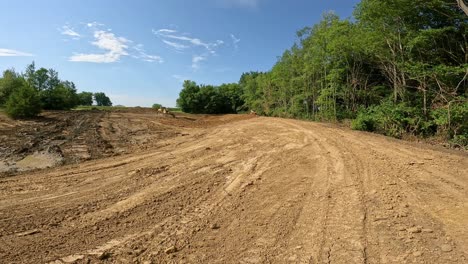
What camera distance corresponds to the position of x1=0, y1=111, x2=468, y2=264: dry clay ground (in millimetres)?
3174

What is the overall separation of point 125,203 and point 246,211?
1.88 meters

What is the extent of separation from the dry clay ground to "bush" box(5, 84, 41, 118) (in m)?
17.3

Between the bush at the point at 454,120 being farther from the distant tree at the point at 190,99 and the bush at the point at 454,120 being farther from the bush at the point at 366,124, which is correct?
the distant tree at the point at 190,99

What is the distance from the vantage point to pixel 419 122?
13.4 m

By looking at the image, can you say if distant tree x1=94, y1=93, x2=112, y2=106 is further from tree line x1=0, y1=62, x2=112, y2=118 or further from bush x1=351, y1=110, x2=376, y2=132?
bush x1=351, y1=110, x2=376, y2=132

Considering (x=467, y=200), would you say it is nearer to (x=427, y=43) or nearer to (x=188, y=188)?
(x=188, y=188)

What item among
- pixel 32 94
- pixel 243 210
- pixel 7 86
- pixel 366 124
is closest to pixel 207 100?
pixel 7 86

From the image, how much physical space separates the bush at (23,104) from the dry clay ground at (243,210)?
1730cm

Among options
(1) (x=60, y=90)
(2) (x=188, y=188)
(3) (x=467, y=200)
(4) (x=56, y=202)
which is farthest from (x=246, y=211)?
(1) (x=60, y=90)

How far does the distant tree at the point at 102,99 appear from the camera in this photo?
5276 inches

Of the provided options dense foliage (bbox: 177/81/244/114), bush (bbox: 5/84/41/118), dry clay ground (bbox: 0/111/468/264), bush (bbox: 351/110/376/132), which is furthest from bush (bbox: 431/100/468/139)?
dense foliage (bbox: 177/81/244/114)

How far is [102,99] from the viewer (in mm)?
137500

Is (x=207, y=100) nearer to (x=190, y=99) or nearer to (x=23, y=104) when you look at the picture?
(x=190, y=99)

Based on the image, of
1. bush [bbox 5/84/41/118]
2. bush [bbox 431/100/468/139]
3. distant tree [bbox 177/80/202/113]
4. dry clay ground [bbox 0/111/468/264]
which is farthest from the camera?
distant tree [bbox 177/80/202/113]
